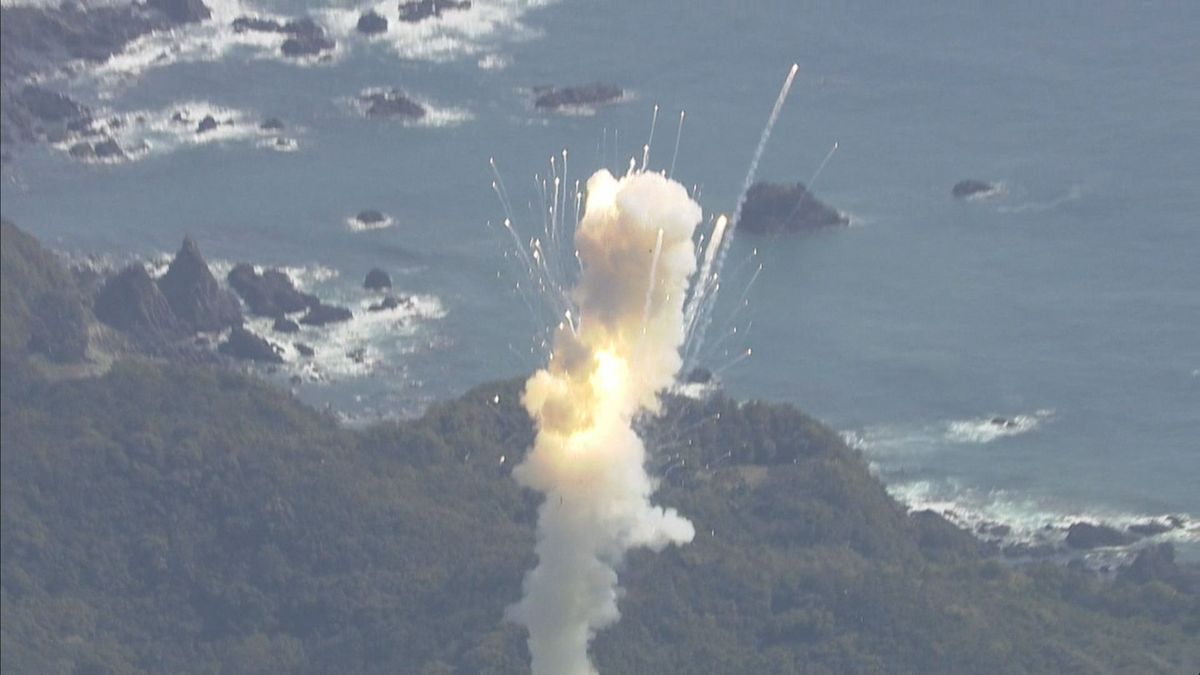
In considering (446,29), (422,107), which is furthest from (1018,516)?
(446,29)

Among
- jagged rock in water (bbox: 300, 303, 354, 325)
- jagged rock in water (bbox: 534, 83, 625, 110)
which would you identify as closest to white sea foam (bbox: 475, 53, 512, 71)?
jagged rock in water (bbox: 534, 83, 625, 110)

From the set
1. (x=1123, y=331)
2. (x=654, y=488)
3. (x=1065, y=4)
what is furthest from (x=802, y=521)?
(x=1065, y=4)

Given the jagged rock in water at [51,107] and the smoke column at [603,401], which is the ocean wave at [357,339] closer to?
the jagged rock in water at [51,107]

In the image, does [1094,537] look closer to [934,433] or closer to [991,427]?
[991,427]

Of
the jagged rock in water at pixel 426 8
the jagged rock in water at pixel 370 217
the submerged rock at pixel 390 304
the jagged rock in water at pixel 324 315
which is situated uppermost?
the jagged rock in water at pixel 426 8

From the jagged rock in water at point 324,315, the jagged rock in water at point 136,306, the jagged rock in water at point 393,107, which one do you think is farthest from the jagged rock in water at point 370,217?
the jagged rock in water at point 136,306

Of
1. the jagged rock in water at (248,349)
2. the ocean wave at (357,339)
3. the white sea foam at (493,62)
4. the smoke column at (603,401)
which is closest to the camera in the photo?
the smoke column at (603,401)

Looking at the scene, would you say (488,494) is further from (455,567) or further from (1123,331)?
(1123,331)
